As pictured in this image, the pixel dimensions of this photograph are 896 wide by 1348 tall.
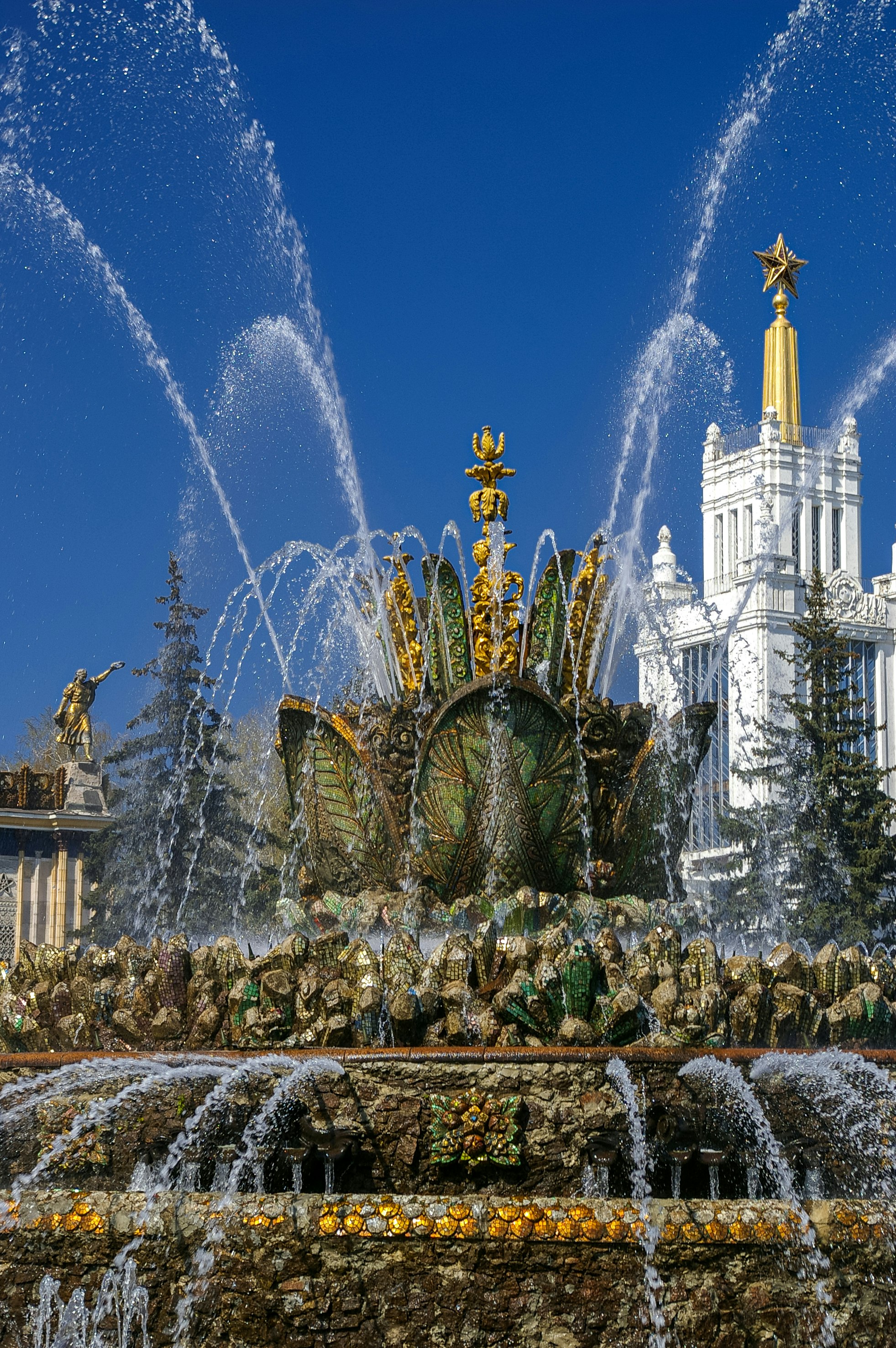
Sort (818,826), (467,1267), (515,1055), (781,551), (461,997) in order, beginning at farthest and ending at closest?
1. (781,551)
2. (818,826)
3. (461,997)
4. (515,1055)
5. (467,1267)

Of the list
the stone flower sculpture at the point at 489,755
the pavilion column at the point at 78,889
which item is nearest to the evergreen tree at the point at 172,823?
the pavilion column at the point at 78,889

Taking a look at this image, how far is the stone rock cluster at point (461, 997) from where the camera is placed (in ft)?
24.5

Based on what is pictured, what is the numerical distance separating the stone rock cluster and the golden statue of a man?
70.5 ft

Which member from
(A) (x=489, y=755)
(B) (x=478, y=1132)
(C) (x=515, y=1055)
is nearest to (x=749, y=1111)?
(C) (x=515, y=1055)

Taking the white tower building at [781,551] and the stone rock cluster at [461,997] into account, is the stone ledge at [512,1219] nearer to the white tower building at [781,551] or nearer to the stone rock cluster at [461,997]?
the stone rock cluster at [461,997]

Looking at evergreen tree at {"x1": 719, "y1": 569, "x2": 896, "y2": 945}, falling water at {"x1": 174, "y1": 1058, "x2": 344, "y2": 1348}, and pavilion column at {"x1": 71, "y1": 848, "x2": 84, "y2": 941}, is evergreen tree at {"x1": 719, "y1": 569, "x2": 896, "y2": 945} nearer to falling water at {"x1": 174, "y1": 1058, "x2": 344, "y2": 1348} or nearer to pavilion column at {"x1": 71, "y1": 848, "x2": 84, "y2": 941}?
pavilion column at {"x1": 71, "y1": 848, "x2": 84, "y2": 941}

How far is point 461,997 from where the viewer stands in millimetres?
7582

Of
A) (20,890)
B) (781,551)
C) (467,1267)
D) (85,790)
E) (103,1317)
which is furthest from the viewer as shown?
(781,551)

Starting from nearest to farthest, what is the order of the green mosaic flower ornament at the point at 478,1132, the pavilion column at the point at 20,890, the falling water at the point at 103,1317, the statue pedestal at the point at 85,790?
the falling water at the point at 103,1317 → the green mosaic flower ornament at the point at 478,1132 → the pavilion column at the point at 20,890 → the statue pedestal at the point at 85,790

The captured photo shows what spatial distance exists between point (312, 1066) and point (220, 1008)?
91cm

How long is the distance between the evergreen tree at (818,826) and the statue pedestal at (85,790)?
33.6 ft

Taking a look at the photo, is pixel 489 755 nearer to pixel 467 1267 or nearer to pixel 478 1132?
pixel 478 1132

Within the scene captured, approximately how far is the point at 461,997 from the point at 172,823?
64.8 ft

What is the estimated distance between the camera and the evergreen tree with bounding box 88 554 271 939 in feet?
85.7
